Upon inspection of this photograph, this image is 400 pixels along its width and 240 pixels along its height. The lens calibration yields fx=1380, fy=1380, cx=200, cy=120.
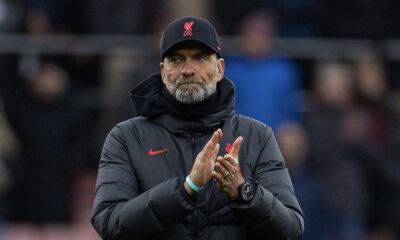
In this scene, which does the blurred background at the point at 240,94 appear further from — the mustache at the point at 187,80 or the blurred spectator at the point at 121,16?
the mustache at the point at 187,80

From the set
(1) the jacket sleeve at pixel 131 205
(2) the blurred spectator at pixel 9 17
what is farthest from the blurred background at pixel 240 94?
(1) the jacket sleeve at pixel 131 205

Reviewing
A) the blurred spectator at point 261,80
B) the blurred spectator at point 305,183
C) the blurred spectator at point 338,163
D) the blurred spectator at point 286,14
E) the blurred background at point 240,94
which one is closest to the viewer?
the blurred spectator at point 261,80

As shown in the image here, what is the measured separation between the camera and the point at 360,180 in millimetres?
12734

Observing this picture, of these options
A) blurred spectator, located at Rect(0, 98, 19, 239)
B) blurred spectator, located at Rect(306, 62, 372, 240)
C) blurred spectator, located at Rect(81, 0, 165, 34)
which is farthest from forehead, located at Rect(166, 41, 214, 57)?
blurred spectator, located at Rect(81, 0, 165, 34)

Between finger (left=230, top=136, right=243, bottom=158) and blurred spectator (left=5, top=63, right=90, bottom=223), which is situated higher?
finger (left=230, top=136, right=243, bottom=158)

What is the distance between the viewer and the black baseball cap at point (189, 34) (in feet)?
21.7

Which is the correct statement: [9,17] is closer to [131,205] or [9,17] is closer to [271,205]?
[131,205]

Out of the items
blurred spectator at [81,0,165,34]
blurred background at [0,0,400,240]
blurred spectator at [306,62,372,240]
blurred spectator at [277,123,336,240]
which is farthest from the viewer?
blurred spectator at [81,0,165,34]

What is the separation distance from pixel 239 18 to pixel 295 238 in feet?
25.8

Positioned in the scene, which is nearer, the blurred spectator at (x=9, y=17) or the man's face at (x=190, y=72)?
the man's face at (x=190, y=72)

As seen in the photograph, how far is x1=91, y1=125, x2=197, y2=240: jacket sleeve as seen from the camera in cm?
627

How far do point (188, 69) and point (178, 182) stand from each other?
61 cm

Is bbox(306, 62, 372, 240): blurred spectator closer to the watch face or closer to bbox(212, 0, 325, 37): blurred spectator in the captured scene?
bbox(212, 0, 325, 37): blurred spectator

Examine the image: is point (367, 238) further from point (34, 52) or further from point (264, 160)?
point (264, 160)
